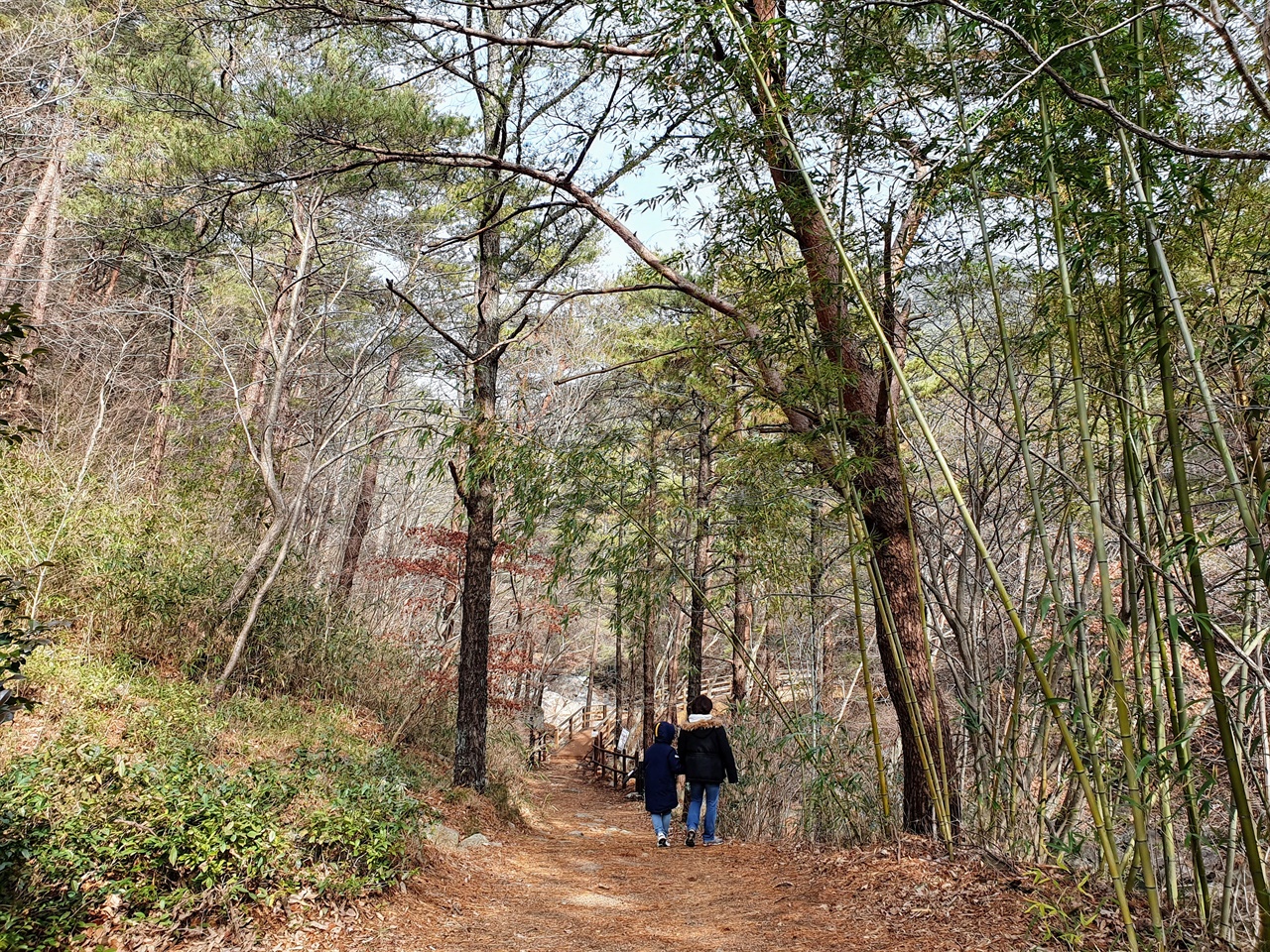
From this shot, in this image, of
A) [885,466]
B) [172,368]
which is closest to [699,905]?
[885,466]

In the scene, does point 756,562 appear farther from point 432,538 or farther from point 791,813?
point 432,538

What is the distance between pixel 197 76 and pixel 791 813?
8586mm

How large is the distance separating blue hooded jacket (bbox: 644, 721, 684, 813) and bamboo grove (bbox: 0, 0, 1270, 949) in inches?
37.9

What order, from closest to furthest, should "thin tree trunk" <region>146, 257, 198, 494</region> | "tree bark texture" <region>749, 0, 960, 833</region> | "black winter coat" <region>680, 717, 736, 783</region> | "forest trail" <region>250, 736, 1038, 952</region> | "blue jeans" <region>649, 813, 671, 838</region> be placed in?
1. "forest trail" <region>250, 736, 1038, 952</region>
2. "tree bark texture" <region>749, 0, 960, 833</region>
3. "black winter coat" <region>680, 717, 736, 783</region>
4. "blue jeans" <region>649, 813, 671, 838</region>
5. "thin tree trunk" <region>146, 257, 198, 494</region>

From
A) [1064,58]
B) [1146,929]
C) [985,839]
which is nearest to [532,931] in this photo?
[985,839]

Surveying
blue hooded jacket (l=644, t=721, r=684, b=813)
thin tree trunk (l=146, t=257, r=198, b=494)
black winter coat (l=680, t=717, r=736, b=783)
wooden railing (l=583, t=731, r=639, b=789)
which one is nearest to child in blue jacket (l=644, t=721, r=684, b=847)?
blue hooded jacket (l=644, t=721, r=684, b=813)

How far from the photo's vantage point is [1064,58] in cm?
278

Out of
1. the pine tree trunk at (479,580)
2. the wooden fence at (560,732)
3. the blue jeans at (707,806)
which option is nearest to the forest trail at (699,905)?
the blue jeans at (707,806)

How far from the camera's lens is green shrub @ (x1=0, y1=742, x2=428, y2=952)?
2.88 m

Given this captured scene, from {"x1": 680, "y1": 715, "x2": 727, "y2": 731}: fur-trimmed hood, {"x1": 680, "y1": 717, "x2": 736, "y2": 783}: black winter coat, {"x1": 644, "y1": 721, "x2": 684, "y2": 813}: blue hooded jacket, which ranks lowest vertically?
{"x1": 644, "y1": 721, "x2": 684, "y2": 813}: blue hooded jacket

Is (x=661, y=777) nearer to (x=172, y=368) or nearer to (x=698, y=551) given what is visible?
(x=698, y=551)

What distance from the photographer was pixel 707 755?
623cm

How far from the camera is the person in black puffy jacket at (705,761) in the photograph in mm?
6219

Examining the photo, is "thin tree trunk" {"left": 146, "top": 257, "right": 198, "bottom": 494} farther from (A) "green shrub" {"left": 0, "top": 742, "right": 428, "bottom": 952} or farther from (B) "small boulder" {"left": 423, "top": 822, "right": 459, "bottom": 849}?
(A) "green shrub" {"left": 0, "top": 742, "right": 428, "bottom": 952}
